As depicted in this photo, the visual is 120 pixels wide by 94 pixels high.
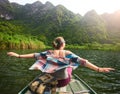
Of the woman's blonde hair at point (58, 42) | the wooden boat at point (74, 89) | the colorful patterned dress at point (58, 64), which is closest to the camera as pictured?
the colorful patterned dress at point (58, 64)

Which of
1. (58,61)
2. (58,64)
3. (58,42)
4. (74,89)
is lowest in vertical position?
(74,89)

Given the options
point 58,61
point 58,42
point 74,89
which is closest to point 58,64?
point 58,61

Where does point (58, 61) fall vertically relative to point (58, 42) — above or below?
below

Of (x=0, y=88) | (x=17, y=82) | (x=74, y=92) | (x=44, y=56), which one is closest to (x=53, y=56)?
(x=44, y=56)

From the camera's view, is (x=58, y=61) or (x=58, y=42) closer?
(x=58, y=61)

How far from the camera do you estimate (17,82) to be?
21953 mm

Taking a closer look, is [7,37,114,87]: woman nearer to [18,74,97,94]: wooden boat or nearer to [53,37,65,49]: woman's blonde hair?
[53,37,65,49]: woman's blonde hair

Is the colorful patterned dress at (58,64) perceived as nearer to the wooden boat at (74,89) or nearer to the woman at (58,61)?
the woman at (58,61)

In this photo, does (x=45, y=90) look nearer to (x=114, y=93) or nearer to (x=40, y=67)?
(x=40, y=67)

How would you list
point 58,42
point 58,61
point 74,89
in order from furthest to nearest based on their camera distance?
point 74,89
point 58,42
point 58,61

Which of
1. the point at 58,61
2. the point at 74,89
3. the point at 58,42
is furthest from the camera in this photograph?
the point at 74,89

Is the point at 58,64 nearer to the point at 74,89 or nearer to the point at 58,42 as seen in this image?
the point at 58,42

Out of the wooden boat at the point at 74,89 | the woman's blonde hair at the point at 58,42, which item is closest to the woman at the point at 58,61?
the woman's blonde hair at the point at 58,42

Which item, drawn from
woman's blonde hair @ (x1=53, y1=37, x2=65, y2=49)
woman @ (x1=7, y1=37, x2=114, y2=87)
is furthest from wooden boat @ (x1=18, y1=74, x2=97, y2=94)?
woman's blonde hair @ (x1=53, y1=37, x2=65, y2=49)
